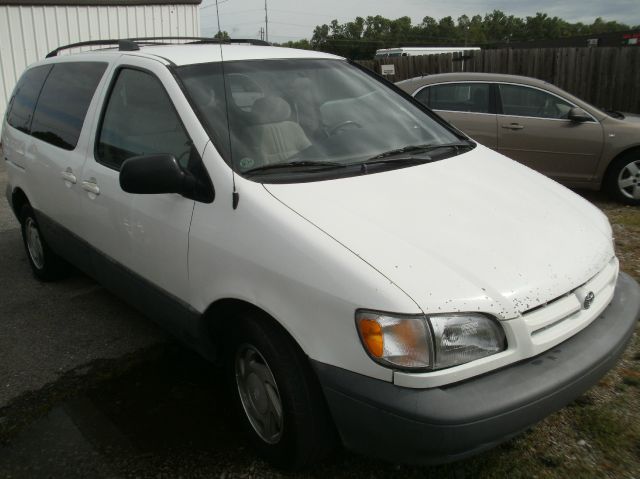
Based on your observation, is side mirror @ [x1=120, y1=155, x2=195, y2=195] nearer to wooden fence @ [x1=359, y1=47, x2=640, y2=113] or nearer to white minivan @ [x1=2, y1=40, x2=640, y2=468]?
white minivan @ [x1=2, y1=40, x2=640, y2=468]

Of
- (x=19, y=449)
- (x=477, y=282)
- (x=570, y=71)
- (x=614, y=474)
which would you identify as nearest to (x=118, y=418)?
(x=19, y=449)

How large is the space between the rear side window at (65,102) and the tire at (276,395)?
1.95 meters

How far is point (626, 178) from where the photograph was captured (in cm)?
689

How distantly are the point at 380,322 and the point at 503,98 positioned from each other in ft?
20.5

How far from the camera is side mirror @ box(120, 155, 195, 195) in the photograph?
253cm

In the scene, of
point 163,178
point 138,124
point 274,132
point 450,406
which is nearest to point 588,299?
point 450,406

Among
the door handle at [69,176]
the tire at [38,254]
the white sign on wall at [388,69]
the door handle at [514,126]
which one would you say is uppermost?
the white sign on wall at [388,69]

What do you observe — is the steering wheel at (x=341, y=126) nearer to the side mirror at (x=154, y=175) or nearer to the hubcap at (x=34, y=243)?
the side mirror at (x=154, y=175)

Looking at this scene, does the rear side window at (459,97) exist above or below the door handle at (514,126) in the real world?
above

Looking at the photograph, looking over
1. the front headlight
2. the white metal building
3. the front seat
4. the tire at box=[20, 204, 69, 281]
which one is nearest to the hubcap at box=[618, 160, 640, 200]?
the front seat

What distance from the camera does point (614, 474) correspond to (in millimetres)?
2461

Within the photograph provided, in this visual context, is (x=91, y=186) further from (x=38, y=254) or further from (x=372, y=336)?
(x=372, y=336)

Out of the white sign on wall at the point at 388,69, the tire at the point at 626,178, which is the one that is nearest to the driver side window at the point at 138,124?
the tire at the point at 626,178

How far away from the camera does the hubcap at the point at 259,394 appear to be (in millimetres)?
2445
